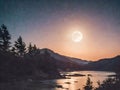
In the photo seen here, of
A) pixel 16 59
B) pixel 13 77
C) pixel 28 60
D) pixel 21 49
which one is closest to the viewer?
pixel 13 77

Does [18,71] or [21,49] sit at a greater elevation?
[21,49]

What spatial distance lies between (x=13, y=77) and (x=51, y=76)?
3597 centimetres

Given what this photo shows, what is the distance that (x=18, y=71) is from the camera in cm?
9238

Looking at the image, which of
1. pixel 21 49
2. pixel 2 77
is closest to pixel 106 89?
pixel 2 77

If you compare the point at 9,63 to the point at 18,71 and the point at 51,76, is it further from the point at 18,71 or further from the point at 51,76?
the point at 51,76

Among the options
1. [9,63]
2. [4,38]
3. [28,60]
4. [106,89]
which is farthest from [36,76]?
[106,89]

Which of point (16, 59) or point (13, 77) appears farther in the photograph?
point (16, 59)

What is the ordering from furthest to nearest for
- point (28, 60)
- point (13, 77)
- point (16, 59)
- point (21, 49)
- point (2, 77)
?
1. point (21, 49)
2. point (28, 60)
3. point (16, 59)
4. point (13, 77)
5. point (2, 77)

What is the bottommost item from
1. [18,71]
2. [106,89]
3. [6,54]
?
[106,89]

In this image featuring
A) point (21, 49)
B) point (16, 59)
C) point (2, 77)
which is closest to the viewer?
point (2, 77)

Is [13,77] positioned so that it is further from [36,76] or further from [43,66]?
[43,66]

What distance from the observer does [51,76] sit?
118 metres

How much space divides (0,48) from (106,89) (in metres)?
73.4

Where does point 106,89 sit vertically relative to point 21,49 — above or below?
below
